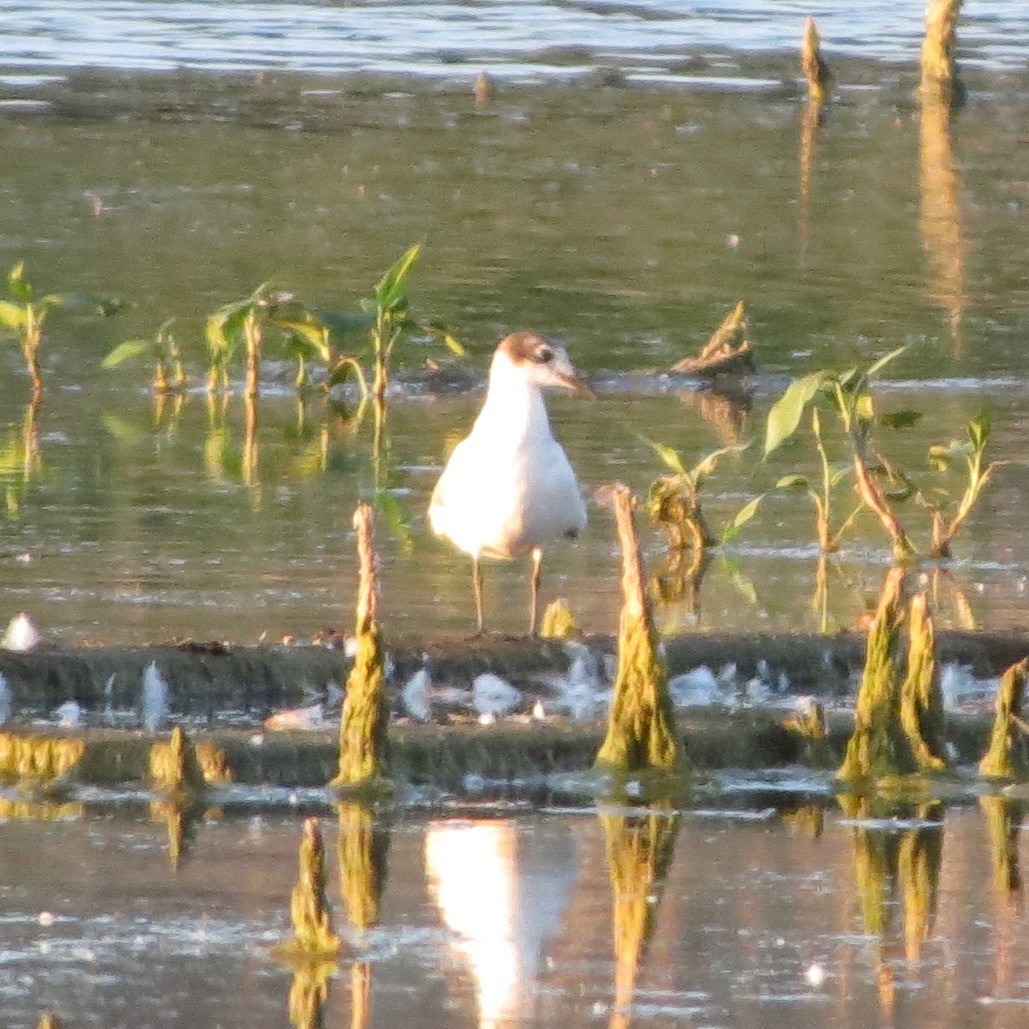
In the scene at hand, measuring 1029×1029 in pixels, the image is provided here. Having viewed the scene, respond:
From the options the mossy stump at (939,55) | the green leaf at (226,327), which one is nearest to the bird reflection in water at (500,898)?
the green leaf at (226,327)

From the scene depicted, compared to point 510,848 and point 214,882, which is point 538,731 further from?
point 214,882

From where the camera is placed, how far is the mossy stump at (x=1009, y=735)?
323 inches

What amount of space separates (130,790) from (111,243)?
612 inches

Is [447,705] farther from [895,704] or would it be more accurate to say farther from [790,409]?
[790,409]

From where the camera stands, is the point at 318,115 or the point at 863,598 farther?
the point at 318,115

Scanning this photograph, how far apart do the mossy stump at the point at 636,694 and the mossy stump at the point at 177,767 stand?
3.74ft

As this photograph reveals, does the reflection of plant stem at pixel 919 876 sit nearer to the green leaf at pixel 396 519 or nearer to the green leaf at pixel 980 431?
the green leaf at pixel 980 431

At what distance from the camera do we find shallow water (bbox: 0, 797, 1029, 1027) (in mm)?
6301

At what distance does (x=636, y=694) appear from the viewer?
8219mm

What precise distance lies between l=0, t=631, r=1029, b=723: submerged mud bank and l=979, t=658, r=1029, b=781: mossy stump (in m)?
1.26

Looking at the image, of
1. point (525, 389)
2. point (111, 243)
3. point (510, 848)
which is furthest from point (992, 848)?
point (111, 243)

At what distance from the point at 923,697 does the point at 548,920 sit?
76.0 inches

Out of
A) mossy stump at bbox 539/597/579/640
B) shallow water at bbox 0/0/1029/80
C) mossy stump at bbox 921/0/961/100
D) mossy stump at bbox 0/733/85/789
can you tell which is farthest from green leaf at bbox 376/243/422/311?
shallow water at bbox 0/0/1029/80

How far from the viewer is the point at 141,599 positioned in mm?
11109
